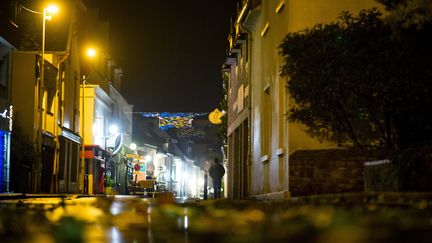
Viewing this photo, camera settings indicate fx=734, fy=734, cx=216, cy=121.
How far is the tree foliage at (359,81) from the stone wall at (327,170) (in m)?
0.39

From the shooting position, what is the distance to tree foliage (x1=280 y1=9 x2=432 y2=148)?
44.9ft

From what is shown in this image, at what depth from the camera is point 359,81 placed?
13836 mm

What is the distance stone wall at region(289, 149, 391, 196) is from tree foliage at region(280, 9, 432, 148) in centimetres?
39

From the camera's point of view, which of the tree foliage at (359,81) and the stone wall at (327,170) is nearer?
the tree foliage at (359,81)

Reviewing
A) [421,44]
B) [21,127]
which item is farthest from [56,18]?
[421,44]

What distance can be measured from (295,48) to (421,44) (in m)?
3.78

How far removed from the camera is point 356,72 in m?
13.9

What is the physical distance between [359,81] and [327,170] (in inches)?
101

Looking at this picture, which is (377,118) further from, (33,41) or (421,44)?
(33,41)

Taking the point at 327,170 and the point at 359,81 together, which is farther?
the point at 327,170

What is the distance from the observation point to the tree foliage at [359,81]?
13688 mm

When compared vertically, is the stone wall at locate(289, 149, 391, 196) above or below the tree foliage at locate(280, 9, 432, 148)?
below

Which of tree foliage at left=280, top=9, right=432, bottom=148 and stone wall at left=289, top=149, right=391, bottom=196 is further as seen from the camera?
stone wall at left=289, top=149, right=391, bottom=196

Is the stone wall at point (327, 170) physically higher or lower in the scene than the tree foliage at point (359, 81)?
lower
